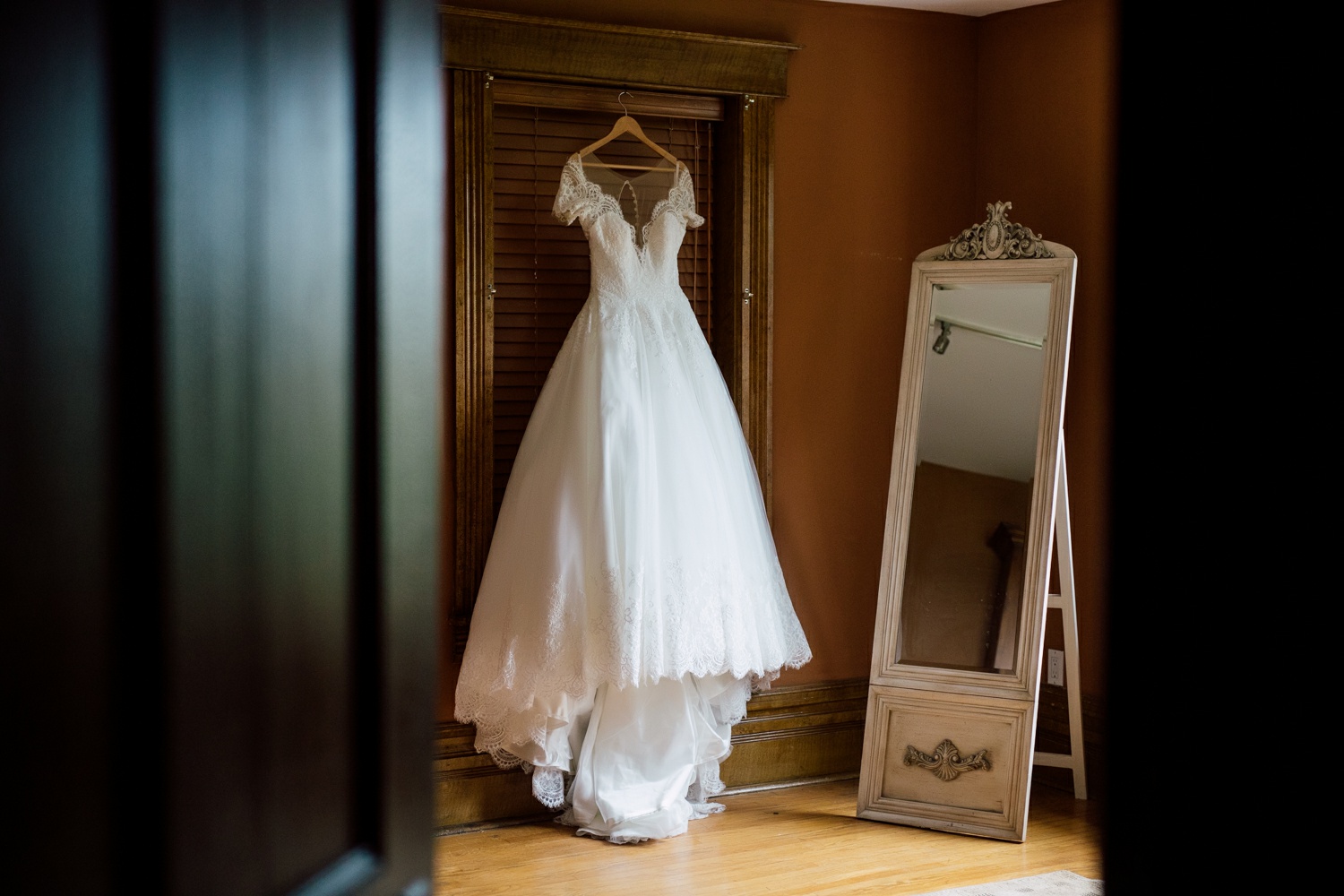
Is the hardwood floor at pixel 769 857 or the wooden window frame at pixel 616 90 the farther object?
the wooden window frame at pixel 616 90

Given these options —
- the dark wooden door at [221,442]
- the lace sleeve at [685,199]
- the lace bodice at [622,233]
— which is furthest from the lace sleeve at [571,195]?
the dark wooden door at [221,442]

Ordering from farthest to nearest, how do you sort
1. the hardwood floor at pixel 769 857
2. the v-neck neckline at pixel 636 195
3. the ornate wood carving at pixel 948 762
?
the v-neck neckline at pixel 636 195 < the ornate wood carving at pixel 948 762 < the hardwood floor at pixel 769 857

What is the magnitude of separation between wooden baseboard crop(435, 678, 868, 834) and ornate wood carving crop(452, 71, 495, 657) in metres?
0.36

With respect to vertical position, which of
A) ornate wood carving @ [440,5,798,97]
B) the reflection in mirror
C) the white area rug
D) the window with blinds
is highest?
ornate wood carving @ [440,5,798,97]

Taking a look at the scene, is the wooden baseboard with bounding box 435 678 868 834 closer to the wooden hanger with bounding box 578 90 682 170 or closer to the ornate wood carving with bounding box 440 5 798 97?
the wooden hanger with bounding box 578 90 682 170

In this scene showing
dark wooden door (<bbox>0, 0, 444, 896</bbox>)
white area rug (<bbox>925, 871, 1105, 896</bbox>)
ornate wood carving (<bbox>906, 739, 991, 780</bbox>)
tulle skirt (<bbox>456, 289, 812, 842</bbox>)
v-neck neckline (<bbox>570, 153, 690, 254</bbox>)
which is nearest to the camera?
dark wooden door (<bbox>0, 0, 444, 896</bbox>)

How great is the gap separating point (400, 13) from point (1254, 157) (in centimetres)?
53

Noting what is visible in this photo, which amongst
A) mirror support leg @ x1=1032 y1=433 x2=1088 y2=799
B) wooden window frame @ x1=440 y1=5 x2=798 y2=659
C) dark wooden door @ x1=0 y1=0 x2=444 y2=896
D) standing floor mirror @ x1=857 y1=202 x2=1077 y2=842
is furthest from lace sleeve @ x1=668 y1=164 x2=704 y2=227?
dark wooden door @ x1=0 y1=0 x2=444 y2=896

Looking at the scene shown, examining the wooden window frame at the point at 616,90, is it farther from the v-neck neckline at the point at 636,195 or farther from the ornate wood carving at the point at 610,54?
the v-neck neckline at the point at 636,195

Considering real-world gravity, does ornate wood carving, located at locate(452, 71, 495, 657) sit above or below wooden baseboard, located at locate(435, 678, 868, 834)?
above

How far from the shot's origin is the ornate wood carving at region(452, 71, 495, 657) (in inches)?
145

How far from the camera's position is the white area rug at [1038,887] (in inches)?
122

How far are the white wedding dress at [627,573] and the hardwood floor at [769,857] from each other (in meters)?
0.13

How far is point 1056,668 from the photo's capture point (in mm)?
4082
